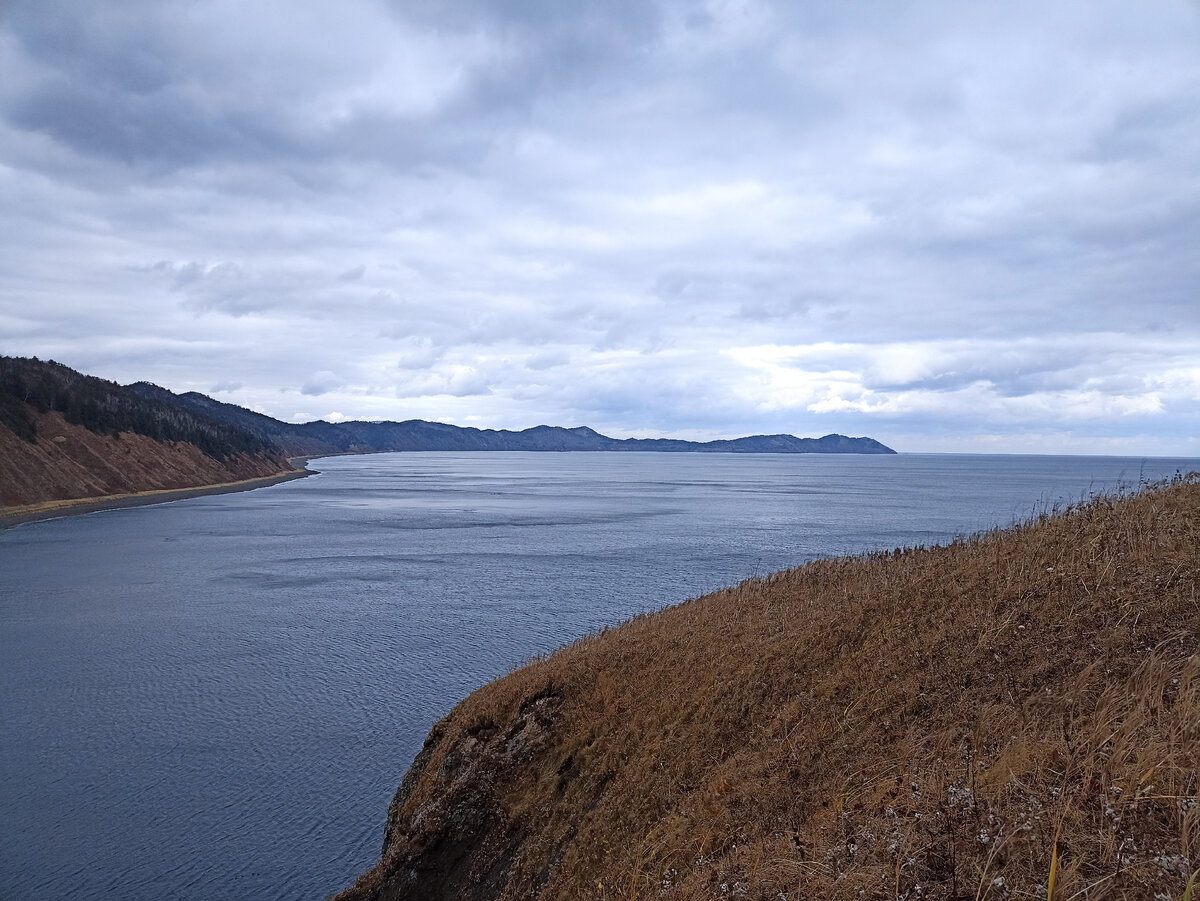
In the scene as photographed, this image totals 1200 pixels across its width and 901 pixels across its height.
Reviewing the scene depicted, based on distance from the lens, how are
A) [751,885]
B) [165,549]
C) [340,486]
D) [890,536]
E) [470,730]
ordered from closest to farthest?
[751,885]
[470,730]
[890,536]
[165,549]
[340,486]

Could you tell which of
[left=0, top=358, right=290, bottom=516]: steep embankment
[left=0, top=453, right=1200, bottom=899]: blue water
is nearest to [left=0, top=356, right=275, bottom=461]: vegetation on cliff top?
[left=0, top=358, right=290, bottom=516]: steep embankment

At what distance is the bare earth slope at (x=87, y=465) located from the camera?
332 ft

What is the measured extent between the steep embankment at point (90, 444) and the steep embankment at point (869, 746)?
341 ft

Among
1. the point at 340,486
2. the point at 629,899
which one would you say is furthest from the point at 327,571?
the point at 340,486

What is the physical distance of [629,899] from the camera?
29.9 feet

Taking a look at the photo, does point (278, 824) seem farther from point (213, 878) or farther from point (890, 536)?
point (890, 536)

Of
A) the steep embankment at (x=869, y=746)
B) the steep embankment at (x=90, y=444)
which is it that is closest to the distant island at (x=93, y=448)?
the steep embankment at (x=90, y=444)

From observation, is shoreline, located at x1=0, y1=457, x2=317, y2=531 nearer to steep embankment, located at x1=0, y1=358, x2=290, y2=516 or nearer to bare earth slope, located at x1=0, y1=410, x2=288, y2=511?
steep embankment, located at x1=0, y1=358, x2=290, y2=516

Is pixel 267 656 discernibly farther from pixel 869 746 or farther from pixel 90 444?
A: pixel 90 444

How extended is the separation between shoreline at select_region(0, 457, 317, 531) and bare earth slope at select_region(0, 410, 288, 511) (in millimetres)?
1140

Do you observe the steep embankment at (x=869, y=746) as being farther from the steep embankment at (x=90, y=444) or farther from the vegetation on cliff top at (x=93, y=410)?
the vegetation on cliff top at (x=93, y=410)

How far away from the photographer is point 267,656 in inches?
1336

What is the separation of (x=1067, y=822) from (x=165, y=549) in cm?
7520

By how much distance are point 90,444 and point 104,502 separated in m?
17.8
